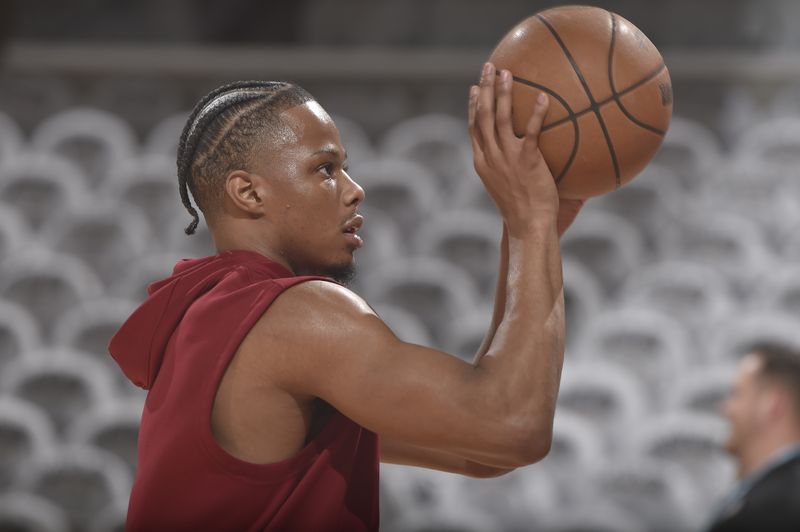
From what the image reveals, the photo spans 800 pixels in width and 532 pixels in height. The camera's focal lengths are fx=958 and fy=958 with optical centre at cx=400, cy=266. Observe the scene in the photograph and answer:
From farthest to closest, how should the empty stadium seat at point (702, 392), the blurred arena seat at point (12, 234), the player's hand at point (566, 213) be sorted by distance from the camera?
the blurred arena seat at point (12, 234) < the empty stadium seat at point (702, 392) < the player's hand at point (566, 213)

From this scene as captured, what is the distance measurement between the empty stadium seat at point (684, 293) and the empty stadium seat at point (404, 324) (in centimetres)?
111

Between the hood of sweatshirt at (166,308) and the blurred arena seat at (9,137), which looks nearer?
the hood of sweatshirt at (166,308)

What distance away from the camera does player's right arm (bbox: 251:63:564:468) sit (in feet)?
4.07

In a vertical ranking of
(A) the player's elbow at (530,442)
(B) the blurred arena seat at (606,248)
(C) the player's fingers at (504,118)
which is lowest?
(A) the player's elbow at (530,442)

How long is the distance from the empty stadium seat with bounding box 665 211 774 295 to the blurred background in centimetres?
1

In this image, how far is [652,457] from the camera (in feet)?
14.4

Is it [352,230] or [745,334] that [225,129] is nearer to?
[352,230]

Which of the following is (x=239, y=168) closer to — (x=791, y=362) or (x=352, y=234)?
(x=352, y=234)

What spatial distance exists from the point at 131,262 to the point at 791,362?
3.49 meters

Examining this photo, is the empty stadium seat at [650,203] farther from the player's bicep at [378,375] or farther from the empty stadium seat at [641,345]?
the player's bicep at [378,375]

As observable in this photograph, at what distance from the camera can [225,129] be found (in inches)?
58.7

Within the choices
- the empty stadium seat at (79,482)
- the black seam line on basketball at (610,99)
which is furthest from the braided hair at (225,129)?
the empty stadium seat at (79,482)

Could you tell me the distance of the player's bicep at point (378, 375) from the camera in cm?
124

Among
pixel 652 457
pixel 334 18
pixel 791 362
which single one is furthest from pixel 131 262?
pixel 791 362
